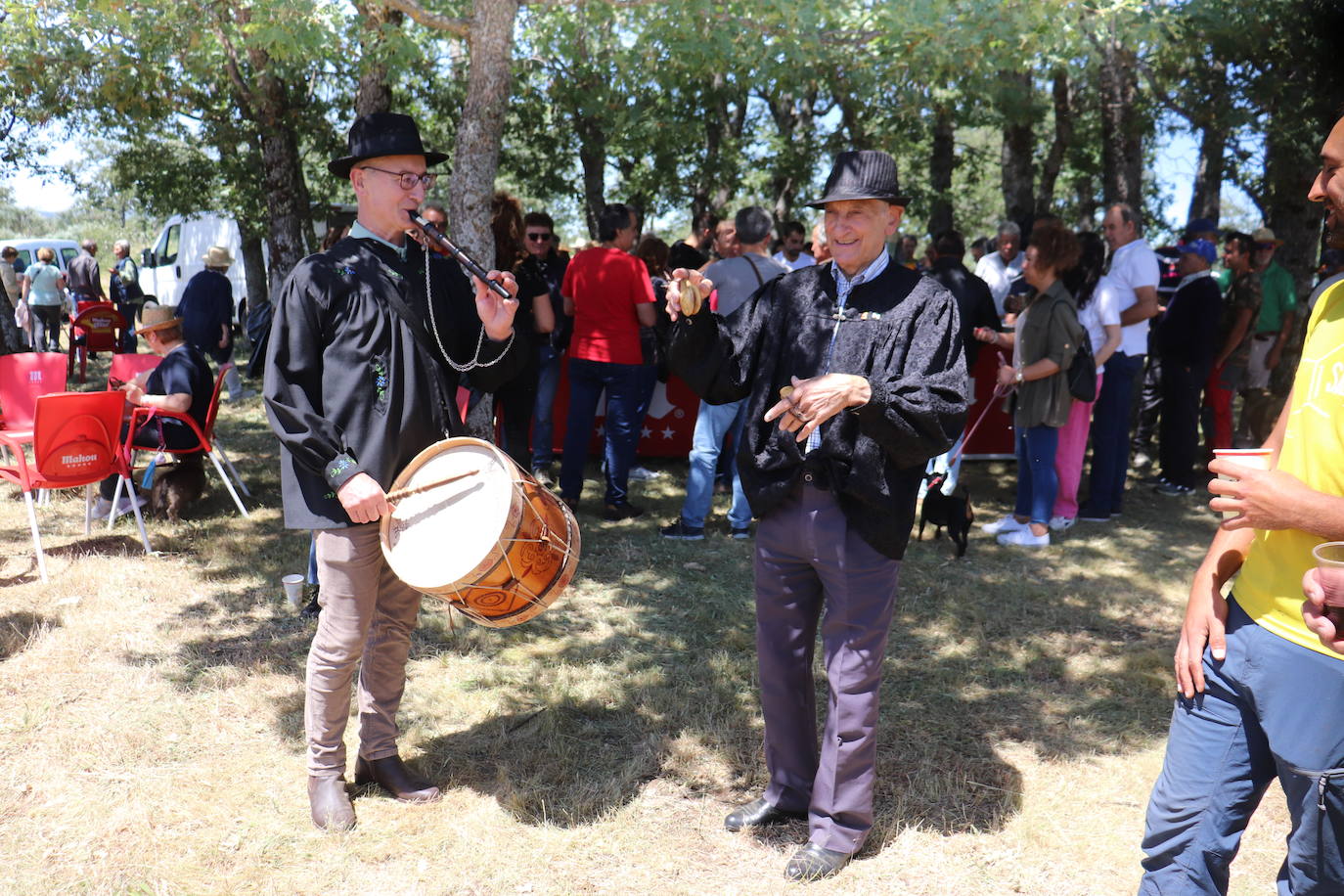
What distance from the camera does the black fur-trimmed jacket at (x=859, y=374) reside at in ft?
8.96

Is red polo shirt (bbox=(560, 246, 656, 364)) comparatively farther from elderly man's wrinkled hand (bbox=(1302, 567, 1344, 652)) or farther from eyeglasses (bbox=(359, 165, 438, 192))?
elderly man's wrinkled hand (bbox=(1302, 567, 1344, 652))

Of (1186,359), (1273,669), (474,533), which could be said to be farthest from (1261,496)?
(1186,359)

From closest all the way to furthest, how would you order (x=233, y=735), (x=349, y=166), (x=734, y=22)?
(x=349, y=166)
(x=233, y=735)
(x=734, y=22)

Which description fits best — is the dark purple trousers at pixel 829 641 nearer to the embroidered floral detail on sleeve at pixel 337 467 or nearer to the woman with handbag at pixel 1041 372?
the embroidered floral detail on sleeve at pixel 337 467

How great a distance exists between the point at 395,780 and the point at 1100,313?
517 cm

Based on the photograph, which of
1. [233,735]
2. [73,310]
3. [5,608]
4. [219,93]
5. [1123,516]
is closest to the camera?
[233,735]

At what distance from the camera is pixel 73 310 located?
14.3m

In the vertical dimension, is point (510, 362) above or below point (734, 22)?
below

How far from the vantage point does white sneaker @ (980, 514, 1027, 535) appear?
6.71 meters

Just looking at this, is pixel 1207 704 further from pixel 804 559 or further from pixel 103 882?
pixel 103 882

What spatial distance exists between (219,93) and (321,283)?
445 inches

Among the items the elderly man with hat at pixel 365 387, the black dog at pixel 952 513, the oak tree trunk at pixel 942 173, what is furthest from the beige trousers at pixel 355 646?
the oak tree trunk at pixel 942 173

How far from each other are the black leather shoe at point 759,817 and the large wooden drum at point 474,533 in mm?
952

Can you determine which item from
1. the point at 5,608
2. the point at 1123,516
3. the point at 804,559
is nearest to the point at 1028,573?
the point at 1123,516
